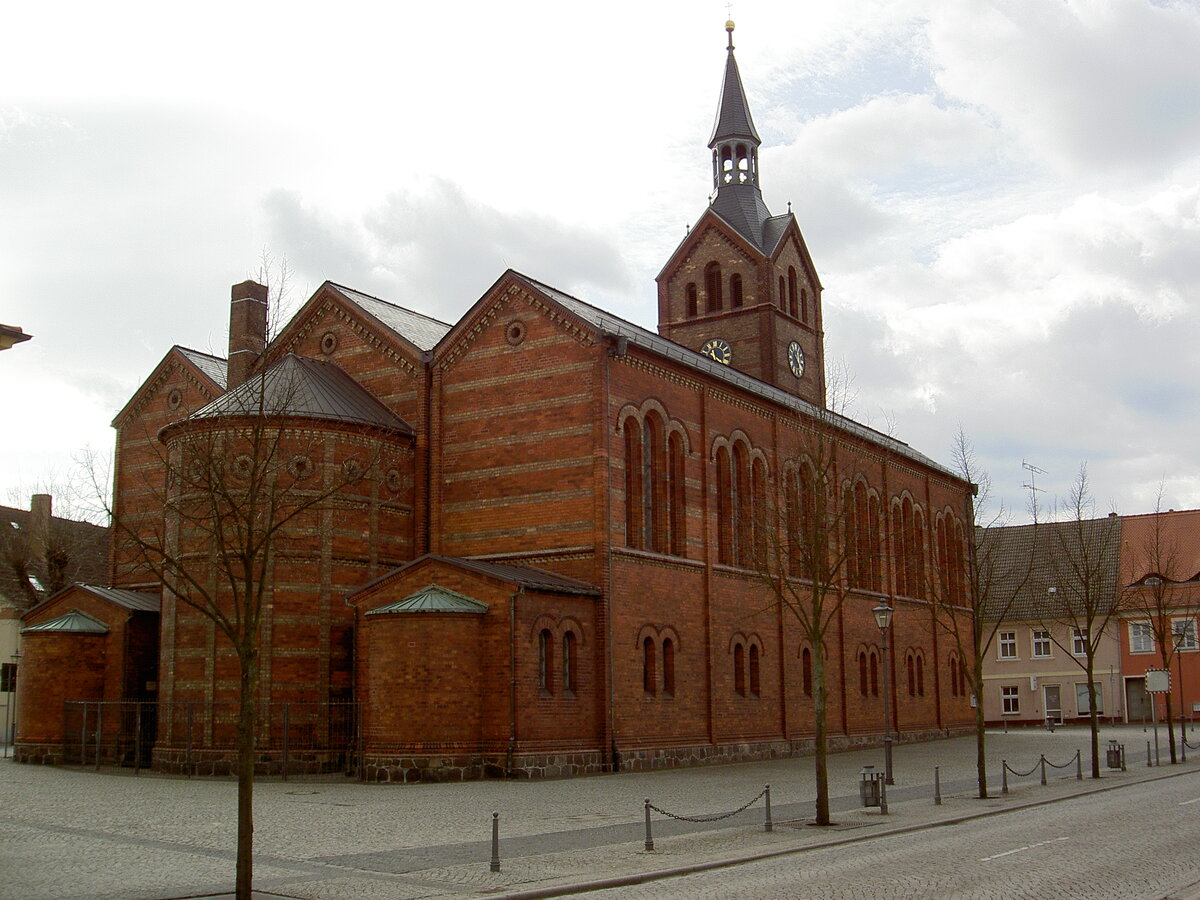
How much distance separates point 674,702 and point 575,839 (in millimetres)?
16386

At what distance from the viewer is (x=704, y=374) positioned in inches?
1533

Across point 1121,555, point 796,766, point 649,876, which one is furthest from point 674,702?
point 1121,555

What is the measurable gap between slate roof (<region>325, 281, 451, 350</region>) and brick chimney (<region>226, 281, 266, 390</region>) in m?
2.97

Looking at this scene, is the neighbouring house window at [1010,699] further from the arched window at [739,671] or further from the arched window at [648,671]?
the arched window at [648,671]

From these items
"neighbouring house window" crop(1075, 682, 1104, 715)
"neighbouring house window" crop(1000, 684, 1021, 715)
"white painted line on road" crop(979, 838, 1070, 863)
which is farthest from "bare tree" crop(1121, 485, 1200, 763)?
"white painted line on road" crop(979, 838, 1070, 863)

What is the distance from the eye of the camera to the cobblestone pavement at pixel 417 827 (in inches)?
611

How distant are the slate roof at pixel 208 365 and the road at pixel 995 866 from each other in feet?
104

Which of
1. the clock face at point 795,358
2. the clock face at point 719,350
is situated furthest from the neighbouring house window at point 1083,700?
the clock face at point 719,350

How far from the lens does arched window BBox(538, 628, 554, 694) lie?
31594 mm

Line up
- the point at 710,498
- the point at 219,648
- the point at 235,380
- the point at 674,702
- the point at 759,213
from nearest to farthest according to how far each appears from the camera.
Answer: the point at 219,648 < the point at 674,702 < the point at 710,498 < the point at 235,380 < the point at 759,213

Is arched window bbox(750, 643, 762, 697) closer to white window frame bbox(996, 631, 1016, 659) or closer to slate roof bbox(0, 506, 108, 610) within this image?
slate roof bbox(0, 506, 108, 610)

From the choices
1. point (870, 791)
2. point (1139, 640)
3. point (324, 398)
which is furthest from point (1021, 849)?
point (1139, 640)

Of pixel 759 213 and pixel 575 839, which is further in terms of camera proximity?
pixel 759 213

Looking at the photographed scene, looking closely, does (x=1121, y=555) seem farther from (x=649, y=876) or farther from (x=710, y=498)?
(x=649, y=876)
